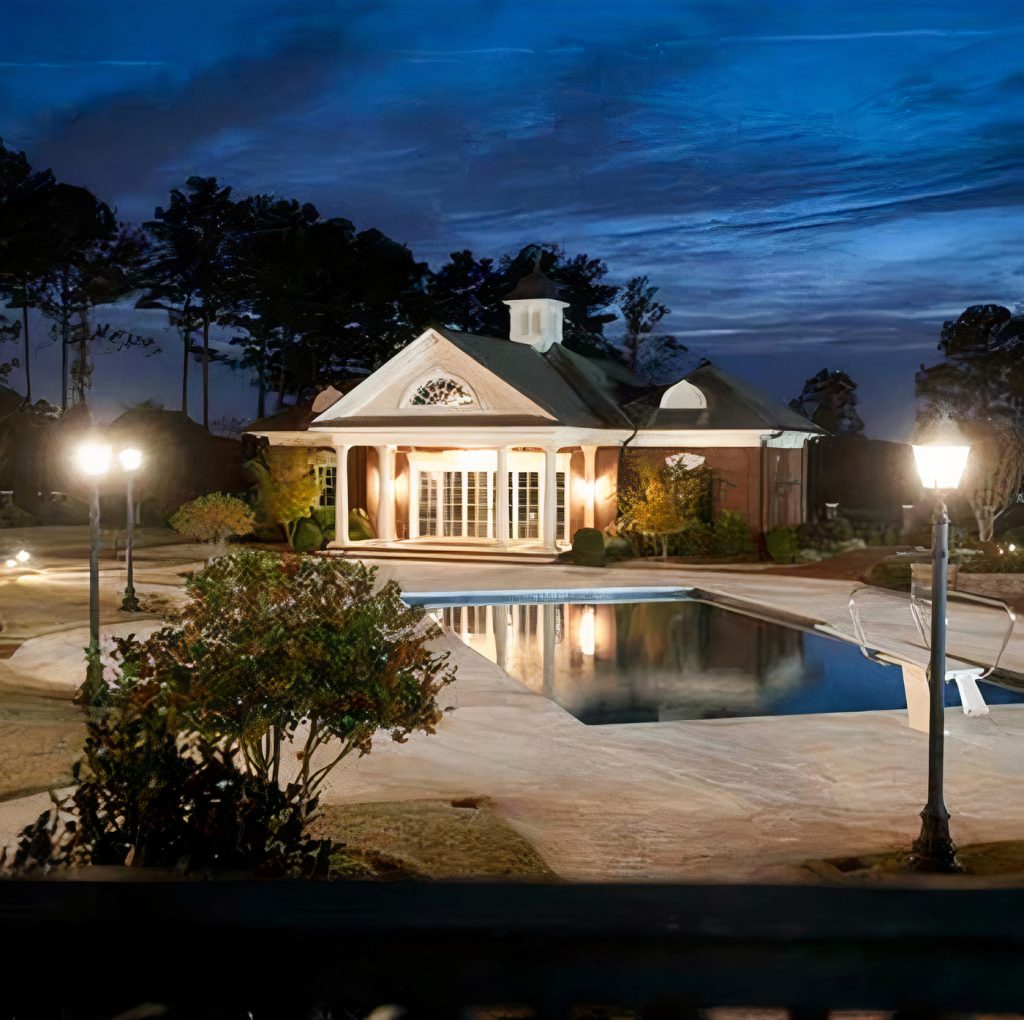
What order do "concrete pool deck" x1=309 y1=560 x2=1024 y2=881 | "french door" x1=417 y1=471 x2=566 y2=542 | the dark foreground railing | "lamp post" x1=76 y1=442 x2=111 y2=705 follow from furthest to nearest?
"french door" x1=417 y1=471 x2=566 y2=542
"lamp post" x1=76 y1=442 x2=111 y2=705
"concrete pool deck" x1=309 y1=560 x2=1024 y2=881
the dark foreground railing

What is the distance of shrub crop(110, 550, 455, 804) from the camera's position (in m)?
6.19

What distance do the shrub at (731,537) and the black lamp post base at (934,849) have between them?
67.5ft

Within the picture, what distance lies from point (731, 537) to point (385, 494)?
8118 mm

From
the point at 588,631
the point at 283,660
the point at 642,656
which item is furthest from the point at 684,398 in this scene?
the point at 283,660

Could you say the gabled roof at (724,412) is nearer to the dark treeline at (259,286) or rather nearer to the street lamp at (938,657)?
the dark treeline at (259,286)

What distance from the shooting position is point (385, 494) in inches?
1148

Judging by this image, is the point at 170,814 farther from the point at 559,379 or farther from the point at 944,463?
the point at 559,379

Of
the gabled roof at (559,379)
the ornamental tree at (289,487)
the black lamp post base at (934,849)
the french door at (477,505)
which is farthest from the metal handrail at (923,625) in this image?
the ornamental tree at (289,487)

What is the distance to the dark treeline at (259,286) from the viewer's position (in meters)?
38.7

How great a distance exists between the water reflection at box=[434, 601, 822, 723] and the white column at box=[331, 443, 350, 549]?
9.00 metres

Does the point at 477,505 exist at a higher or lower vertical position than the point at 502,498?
lower

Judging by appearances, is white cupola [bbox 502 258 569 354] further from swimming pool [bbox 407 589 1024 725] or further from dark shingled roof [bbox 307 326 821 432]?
swimming pool [bbox 407 589 1024 725]

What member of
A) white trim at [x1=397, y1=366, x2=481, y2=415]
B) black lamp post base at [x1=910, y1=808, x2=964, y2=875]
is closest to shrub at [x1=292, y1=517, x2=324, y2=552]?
white trim at [x1=397, y1=366, x2=481, y2=415]

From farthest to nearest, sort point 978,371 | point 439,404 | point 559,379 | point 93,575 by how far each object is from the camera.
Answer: point 978,371 < point 559,379 < point 439,404 < point 93,575
